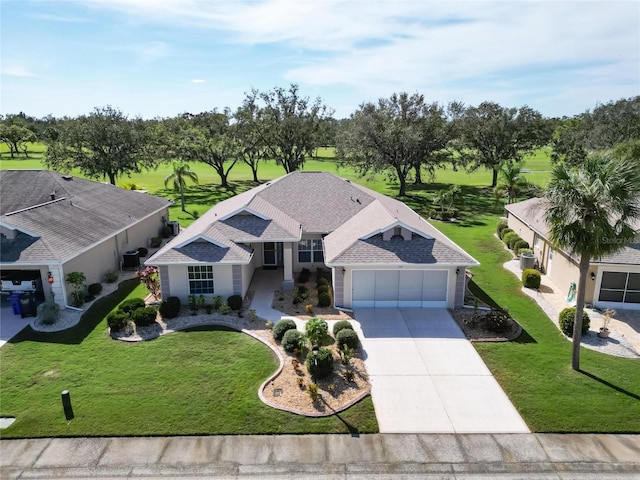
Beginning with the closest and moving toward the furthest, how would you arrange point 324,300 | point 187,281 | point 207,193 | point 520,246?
point 324,300 < point 187,281 < point 520,246 < point 207,193

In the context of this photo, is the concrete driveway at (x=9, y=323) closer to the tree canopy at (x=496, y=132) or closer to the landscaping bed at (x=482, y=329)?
the landscaping bed at (x=482, y=329)

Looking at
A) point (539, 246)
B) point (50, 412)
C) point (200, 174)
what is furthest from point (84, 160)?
point (539, 246)

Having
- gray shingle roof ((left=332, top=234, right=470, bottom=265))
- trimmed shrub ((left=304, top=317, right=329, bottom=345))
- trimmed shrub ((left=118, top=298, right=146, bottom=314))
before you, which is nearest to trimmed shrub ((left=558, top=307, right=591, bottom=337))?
gray shingle roof ((left=332, top=234, right=470, bottom=265))

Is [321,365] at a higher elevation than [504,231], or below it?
below

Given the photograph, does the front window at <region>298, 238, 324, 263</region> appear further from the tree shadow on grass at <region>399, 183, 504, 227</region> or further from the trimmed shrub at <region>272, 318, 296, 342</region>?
the tree shadow on grass at <region>399, 183, 504, 227</region>

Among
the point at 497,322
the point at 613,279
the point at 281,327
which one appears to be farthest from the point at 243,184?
the point at 613,279

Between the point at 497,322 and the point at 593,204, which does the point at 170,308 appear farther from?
the point at 593,204

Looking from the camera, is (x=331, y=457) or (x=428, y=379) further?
(x=428, y=379)
